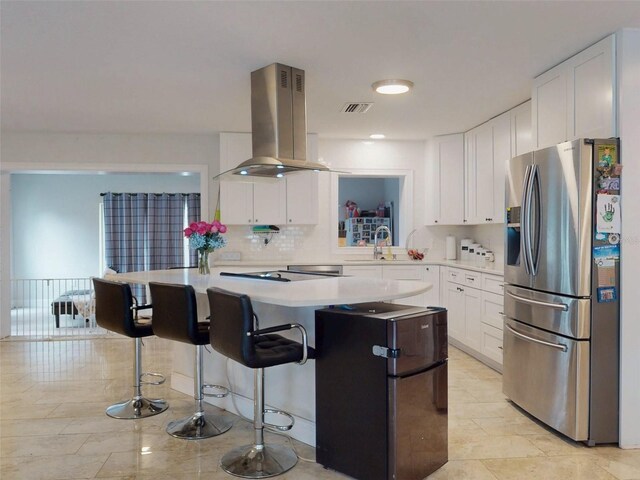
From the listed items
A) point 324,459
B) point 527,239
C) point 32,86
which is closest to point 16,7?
point 32,86

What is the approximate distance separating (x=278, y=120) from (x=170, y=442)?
2212mm

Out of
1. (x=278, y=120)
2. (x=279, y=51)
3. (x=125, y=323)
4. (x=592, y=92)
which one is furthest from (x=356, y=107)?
(x=125, y=323)

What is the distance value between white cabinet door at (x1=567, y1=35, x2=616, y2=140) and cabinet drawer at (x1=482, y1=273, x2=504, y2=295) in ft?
4.65

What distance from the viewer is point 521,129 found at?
4363 millimetres

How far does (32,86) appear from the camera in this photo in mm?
3836

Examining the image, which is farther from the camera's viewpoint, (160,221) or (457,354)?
(160,221)

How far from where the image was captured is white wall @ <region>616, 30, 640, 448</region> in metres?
2.79

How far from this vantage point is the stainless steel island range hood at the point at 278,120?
3383mm

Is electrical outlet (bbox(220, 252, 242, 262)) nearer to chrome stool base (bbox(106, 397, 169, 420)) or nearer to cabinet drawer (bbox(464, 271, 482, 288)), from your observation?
chrome stool base (bbox(106, 397, 169, 420))

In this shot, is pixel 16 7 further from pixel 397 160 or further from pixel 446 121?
pixel 397 160

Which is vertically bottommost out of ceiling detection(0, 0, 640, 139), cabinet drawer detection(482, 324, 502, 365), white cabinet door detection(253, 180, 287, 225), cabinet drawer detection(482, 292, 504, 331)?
cabinet drawer detection(482, 324, 502, 365)

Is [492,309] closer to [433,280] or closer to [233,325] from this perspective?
[433,280]

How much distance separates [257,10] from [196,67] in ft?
3.35

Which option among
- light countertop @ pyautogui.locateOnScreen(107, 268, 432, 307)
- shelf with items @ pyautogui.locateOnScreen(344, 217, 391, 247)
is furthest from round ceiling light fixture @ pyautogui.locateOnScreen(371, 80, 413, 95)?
shelf with items @ pyautogui.locateOnScreen(344, 217, 391, 247)
